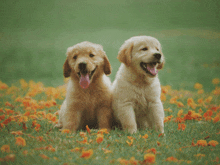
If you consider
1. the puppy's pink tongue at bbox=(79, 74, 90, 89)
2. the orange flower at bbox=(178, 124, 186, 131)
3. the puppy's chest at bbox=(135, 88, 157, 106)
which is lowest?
the orange flower at bbox=(178, 124, 186, 131)

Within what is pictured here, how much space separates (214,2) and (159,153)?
13429 millimetres

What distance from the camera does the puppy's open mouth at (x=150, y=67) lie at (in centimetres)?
350

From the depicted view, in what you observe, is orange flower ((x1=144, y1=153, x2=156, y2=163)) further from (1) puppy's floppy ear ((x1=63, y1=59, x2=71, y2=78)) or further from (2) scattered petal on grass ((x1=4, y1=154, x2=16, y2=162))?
(1) puppy's floppy ear ((x1=63, y1=59, x2=71, y2=78))

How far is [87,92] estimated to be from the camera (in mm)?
3691

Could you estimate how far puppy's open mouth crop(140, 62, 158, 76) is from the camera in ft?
11.5

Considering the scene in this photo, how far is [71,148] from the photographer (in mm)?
2801

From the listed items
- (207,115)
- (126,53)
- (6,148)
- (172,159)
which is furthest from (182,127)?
(6,148)

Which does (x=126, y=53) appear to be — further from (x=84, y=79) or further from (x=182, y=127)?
(x=182, y=127)

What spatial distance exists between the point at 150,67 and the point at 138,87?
13.1 inches

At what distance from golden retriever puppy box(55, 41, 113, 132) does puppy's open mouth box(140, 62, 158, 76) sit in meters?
0.55

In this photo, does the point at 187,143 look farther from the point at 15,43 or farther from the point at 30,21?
the point at 30,21

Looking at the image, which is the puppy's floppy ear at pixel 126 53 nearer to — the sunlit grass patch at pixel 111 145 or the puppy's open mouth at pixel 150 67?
the puppy's open mouth at pixel 150 67

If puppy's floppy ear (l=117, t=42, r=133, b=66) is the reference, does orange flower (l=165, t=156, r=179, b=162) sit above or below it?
below


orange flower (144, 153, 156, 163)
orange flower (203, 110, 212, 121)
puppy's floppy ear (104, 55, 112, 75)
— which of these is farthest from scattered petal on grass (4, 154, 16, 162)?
orange flower (203, 110, 212, 121)
